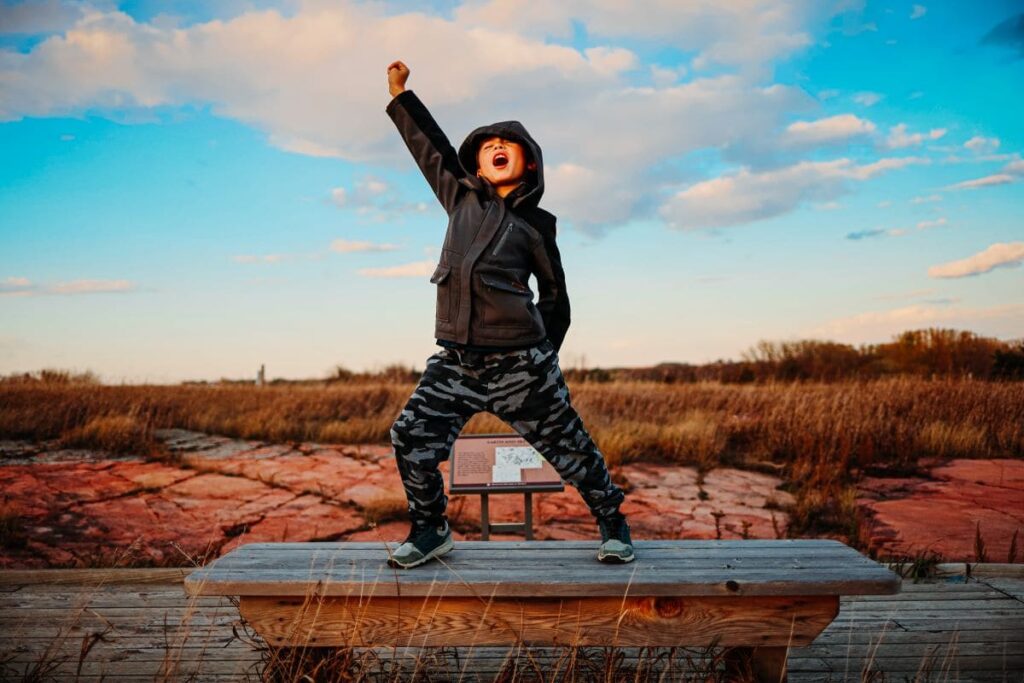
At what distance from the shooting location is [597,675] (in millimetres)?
2904

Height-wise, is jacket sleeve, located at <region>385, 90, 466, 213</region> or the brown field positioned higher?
jacket sleeve, located at <region>385, 90, 466, 213</region>

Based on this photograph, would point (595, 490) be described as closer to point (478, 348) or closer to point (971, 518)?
point (478, 348)

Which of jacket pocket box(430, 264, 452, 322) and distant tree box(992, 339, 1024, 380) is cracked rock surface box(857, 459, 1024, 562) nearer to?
jacket pocket box(430, 264, 452, 322)

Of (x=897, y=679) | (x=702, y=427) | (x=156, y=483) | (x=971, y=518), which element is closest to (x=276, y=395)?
(x=156, y=483)

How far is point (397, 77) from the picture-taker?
3.26 m

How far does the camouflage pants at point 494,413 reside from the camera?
9.61 ft

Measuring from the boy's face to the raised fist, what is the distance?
0.47m

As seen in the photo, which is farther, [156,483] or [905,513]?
[156,483]

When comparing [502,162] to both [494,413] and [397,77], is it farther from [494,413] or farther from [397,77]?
[494,413]

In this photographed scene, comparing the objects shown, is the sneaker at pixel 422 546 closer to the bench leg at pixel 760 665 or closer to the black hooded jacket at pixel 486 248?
the black hooded jacket at pixel 486 248

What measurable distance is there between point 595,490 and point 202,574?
1550mm

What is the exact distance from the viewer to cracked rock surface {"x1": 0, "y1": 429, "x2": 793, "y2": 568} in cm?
557

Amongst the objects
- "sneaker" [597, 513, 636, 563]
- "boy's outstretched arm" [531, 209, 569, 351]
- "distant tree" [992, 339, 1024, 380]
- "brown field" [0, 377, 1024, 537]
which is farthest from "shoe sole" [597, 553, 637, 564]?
"distant tree" [992, 339, 1024, 380]

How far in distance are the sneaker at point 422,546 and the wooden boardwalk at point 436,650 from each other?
318 mm
